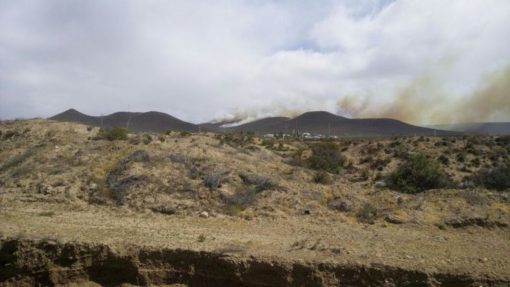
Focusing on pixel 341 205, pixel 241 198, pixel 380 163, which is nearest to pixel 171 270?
pixel 241 198

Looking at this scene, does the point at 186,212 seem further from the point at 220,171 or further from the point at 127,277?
the point at 127,277

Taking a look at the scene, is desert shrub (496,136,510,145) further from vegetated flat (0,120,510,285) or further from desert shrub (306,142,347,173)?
vegetated flat (0,120,510,285)

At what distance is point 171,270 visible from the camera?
32.0 ft

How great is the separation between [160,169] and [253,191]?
4.04 metres

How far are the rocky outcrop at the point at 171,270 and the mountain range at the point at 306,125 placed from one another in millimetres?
41407

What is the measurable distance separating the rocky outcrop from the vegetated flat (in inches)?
8.7

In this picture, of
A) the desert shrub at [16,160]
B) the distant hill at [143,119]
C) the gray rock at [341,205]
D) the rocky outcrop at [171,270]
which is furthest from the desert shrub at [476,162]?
A: the distant hill at [143,119]

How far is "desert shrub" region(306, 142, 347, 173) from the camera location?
24531 millimetres

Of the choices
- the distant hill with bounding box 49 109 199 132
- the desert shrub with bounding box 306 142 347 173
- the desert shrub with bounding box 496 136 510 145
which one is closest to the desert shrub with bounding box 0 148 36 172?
the desert shrub with bounding box 306 142 347 173

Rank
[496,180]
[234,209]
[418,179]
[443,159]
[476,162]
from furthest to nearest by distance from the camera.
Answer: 1. [443,159]
2. [476,162]
3. [496,180]
4. [418,179]
5. [234,209]

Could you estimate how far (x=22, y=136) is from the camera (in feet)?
87.5

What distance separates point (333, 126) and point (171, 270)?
7051 centimetres

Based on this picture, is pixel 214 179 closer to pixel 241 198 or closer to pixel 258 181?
pixel 258 181

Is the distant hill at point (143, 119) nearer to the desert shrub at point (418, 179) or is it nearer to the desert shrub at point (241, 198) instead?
the desert shrub at point (418, 179)
